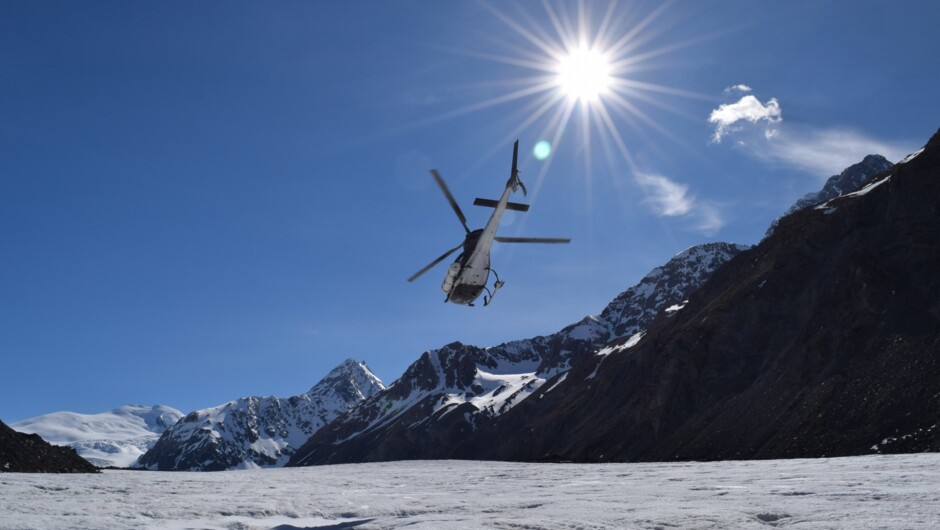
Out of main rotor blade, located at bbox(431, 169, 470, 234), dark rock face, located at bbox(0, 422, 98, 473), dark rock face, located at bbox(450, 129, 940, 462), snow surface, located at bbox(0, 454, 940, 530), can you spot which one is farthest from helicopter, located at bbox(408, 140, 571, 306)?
dark rock face, located at bbox(450, 129, 940, 462)

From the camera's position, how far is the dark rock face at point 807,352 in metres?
58.5

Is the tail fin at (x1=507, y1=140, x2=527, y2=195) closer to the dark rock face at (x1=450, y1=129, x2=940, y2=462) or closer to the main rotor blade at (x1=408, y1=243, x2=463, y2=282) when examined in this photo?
the main rotor blade at (x1=408, y1=243, x2=463, y2=282)

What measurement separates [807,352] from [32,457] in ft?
250

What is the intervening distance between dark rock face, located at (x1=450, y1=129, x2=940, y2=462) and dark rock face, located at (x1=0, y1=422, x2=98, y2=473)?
55997 mm

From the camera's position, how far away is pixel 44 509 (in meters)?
12.5

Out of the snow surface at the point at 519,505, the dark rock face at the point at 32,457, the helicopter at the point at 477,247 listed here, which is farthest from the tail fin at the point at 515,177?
the dark rock face at the point at 32,457

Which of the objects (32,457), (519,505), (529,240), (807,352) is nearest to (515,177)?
(529,240)

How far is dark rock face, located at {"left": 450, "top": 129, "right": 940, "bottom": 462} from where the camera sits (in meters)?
58.5

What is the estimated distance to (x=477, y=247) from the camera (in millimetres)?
30469

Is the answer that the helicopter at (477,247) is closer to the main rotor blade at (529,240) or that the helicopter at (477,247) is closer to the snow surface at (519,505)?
the main rotor blade at (529,240)

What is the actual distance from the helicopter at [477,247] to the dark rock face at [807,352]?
1425 inches

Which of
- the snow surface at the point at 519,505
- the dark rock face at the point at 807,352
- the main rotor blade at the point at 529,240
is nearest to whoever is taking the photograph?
the snow surface at the point at 519,505

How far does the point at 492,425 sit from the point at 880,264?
127 metres

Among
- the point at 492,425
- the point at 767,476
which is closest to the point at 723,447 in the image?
the point at 767,476
